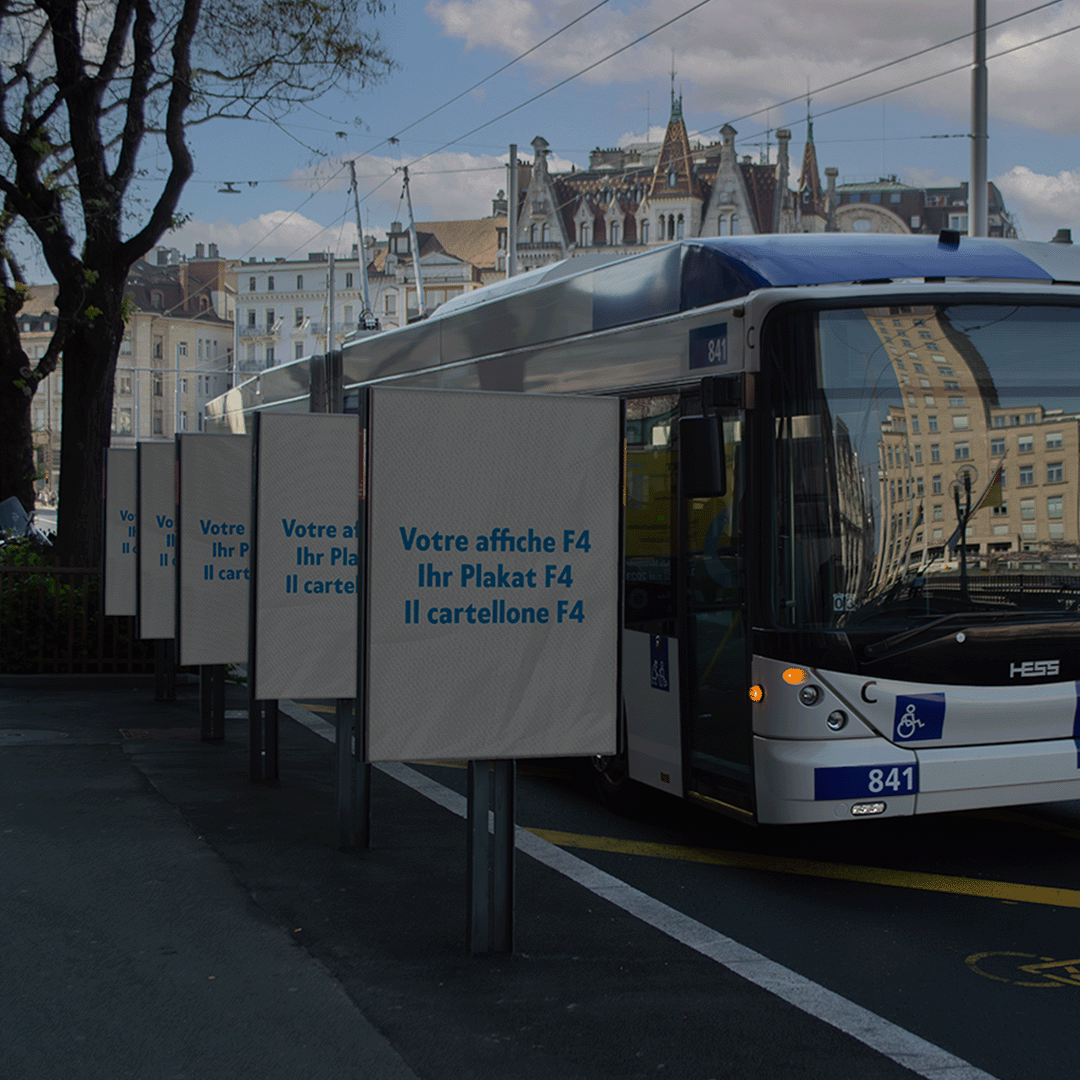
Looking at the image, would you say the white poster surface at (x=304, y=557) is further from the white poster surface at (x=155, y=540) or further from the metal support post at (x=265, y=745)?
the white poster surface at (x=155, y=540)

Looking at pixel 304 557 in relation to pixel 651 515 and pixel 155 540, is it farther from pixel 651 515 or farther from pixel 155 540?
pixel 155 540

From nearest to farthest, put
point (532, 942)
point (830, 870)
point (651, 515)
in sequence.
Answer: point (532, 942)
point (830, 870)
point (651, 515)

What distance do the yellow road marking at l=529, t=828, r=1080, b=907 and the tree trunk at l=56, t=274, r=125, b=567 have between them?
9.79 metres

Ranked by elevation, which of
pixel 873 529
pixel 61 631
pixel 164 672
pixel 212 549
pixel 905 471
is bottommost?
pixel 164 672

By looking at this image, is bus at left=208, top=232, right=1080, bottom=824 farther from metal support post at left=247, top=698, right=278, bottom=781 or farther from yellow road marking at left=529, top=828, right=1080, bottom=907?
metal support post at left=247, top=698, right=278, bottom=781

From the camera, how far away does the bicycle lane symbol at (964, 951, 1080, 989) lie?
506cm

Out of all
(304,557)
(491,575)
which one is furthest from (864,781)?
(304,557)

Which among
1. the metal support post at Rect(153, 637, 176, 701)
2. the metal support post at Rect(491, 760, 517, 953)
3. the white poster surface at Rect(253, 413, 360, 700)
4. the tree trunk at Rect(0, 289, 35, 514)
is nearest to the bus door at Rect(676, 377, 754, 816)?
the metal support post at Rect(491, 760, 517, 953)

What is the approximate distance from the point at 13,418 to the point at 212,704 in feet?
30.9

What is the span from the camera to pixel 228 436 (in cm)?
943

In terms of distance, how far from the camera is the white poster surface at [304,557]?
7.34 m

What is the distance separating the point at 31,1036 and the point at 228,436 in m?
5.53

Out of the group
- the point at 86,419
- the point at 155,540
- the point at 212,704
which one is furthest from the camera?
the point at 86,419

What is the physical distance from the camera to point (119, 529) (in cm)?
1245
